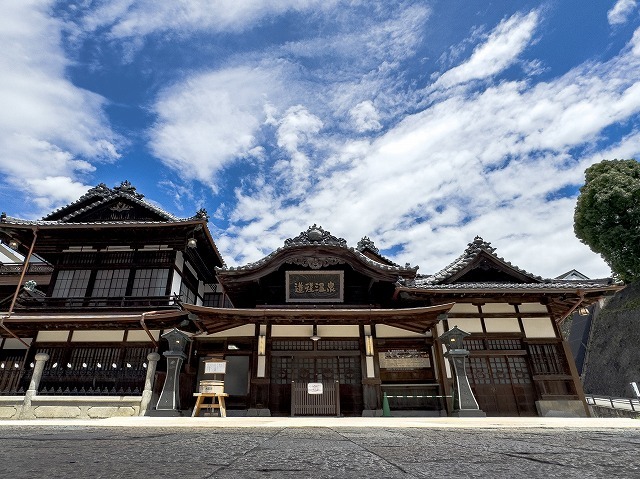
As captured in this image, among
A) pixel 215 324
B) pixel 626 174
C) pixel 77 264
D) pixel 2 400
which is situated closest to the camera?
pixel 2 400

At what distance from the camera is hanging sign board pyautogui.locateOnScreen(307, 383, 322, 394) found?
1129 cm

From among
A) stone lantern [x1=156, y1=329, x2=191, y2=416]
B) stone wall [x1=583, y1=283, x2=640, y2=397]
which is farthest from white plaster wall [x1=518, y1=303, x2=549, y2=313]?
stone wall [x1=583, y1=283, x2=640, y2=397]

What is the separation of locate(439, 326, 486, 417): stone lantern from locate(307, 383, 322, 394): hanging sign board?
4112 mm

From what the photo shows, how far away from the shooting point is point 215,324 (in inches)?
502

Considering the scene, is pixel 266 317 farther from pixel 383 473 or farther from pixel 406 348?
pixel 383 473

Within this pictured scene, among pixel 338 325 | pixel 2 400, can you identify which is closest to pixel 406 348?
pixel 338 325

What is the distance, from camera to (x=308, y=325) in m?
13.2

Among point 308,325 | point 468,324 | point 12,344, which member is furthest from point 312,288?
point 12,344

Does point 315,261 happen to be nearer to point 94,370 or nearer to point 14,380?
point 94,370

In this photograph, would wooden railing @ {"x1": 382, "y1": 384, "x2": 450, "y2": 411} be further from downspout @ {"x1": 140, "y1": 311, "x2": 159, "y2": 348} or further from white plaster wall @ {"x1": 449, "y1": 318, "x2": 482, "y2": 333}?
downspout @ {"x1": 140, "y1": 311, "x2": 159, "y2": 348}

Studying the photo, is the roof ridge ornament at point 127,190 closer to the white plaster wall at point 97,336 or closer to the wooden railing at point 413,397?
the white plaster wall at point 97,336

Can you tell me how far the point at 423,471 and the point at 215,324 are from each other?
12.2 m

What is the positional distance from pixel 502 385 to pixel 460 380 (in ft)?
8.47

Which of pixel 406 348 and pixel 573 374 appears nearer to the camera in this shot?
pixel 573 374
